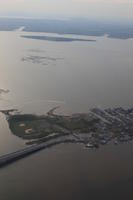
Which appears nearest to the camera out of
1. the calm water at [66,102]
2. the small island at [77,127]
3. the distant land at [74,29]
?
the calm water at [66,102]

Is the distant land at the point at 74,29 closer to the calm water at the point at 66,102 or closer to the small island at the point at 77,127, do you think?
the calm water at the point at 66,102

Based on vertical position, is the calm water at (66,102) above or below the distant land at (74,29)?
below

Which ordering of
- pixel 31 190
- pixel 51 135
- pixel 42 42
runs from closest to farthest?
pixel 31 190
pixel 51 135
pixel 42 42

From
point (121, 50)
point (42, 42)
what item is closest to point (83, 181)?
point (121, 50)

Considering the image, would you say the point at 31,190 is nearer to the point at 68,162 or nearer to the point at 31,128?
the point at 68,162

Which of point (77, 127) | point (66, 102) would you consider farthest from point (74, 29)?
point (77, 127)

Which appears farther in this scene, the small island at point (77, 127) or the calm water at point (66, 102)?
the small island at point (77, 127)

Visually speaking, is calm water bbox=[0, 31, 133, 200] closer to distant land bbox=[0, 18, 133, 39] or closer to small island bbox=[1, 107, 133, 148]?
small island bbox=[1, 107, 133, 148]

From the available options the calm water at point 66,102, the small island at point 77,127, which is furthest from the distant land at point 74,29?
the small island at point 77,127
